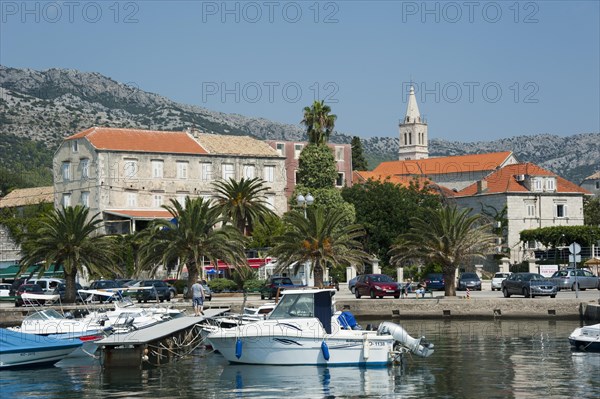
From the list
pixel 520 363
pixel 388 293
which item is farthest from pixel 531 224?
pixel 520 363

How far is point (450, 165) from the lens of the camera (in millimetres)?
135625

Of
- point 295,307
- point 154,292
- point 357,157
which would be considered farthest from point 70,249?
point 357,157

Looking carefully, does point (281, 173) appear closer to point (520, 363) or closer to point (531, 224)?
point (531, 224)

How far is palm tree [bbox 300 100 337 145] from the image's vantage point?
4144 inches

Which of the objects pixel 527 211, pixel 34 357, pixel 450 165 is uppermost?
pixel 450 165

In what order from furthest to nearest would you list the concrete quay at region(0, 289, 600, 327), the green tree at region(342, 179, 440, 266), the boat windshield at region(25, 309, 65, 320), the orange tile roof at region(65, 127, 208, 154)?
1. the orange tile roof at region(65, 127, 208, 154)
2. the green tree at region(342, 179, 440, 266)
3. the concrete quay at region(0, 289, 600, 327)
4. the boat windshield at region(25, 309, 65, 320)

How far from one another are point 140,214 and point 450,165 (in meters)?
53.6

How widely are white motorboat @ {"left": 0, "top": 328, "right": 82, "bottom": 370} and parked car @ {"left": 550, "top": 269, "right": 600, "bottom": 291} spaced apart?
39.3m

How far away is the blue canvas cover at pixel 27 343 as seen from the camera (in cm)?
3572

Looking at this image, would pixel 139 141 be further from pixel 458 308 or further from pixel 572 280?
pixel 458 308

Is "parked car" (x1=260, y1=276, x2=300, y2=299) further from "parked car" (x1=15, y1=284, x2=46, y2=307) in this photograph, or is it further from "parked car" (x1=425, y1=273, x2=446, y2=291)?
"parked car" (x1=15, y1=284, x2=46, y2=307)

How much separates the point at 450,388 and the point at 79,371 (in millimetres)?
13675

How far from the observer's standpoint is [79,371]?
117ft

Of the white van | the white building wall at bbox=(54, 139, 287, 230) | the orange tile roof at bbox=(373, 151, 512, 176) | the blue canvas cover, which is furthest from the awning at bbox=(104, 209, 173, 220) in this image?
the blue canvas cover
